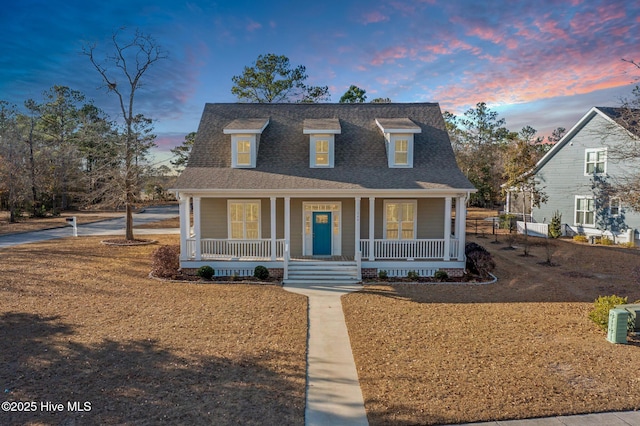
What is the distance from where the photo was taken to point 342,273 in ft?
45.2

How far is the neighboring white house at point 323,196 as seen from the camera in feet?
46.1

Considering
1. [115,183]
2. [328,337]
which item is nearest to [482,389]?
[328,337]

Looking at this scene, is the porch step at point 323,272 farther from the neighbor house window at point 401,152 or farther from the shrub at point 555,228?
the shrub at point 555,228

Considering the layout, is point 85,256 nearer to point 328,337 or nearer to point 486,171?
point 328,337

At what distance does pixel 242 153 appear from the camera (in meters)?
Result: 15.8

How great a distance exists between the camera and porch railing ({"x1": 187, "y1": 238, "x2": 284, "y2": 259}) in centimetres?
1458

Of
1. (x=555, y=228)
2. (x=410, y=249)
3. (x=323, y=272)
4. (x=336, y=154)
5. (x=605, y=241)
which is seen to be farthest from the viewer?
(x=555, y=228)

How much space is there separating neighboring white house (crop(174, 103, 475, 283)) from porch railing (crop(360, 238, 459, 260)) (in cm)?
4

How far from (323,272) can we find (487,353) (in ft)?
23.7

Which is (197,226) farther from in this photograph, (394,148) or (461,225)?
(461,225)

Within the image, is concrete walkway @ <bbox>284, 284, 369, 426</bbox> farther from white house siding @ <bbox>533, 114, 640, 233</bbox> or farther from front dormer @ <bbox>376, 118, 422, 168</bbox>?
white house siding @ <bbox>533, 114, 640, 233</bbox>

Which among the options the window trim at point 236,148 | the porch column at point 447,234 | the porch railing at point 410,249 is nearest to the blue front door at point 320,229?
the porch railing at point 410,249

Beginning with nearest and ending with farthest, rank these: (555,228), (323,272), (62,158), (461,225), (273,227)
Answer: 1. (323,272)
2. (273,227)
3. (461,225)
4. (555,228)
5. (62,158)

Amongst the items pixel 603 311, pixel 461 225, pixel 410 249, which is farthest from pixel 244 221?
pixel 603 311
